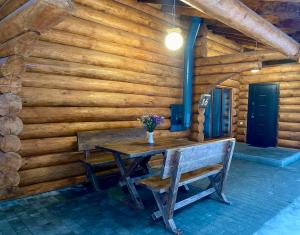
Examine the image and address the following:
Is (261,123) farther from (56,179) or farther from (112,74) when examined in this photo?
(56,179)

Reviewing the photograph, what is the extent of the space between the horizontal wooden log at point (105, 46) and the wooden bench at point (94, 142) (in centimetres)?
166

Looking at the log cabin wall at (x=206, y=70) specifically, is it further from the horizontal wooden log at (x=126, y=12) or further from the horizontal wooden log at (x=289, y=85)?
the horizontal wooden log at (x=289, y=85)

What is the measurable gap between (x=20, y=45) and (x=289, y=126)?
326 inches

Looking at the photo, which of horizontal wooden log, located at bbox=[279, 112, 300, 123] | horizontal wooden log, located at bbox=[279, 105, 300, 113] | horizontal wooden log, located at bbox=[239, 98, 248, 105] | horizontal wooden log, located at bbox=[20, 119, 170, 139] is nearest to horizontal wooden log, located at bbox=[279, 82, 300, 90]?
horizontal wooden log, located at bbox=[279, 105, 300, 113]

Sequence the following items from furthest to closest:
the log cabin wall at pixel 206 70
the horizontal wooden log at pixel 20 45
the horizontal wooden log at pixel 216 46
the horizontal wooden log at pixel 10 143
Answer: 1. the horizontal wooden log at pixel 216 46
2. the log cabin wall at pixel 206 70
3. the horizontal wooden log at pixel 10 143
4. the horizontal wooden log at pixel 20 45

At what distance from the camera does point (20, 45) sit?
9.27ft

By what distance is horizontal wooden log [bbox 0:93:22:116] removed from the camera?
350cm

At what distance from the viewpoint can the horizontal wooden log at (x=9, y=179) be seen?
3619mm

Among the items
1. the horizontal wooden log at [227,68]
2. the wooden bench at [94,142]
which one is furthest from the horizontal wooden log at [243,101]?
the wooden bench at [94,142]

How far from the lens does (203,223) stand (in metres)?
3.17

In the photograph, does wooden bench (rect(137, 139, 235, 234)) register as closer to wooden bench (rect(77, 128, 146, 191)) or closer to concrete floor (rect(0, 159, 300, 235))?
concrete floor (rect(0, 159, 300, 235))

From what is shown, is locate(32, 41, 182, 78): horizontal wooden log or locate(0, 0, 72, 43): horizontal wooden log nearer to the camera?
locate(0, 0, 72, 43): horizontal wooden log

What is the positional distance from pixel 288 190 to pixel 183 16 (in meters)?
5.02

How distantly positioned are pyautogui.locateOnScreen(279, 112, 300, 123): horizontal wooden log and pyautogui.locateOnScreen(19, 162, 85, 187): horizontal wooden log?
6.98 metres
